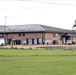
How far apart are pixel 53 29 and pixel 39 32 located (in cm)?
708

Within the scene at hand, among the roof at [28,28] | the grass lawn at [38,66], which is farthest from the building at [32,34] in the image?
the grass lawn at [38,66]

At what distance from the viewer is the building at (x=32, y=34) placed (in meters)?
105

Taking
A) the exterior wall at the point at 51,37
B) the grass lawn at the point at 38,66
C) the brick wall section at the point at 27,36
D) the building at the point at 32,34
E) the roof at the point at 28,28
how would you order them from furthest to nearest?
the roof at the point at 28,28 < the brick wall section at the point at 27,36 < the exterior wall at the point at 51,37 < the building at the point at 32,34 < the grass lawn at the point at 38,66

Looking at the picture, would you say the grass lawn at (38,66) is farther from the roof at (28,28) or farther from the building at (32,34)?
the roof at (28,28)

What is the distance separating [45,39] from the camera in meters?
105

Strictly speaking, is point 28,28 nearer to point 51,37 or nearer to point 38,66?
point 51,37

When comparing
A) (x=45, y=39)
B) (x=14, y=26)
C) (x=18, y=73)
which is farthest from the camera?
(x=14, y=26)

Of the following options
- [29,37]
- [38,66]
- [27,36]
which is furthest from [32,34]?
[38,66]

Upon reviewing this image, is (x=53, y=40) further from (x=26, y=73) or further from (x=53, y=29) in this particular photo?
(x=26, y=73)

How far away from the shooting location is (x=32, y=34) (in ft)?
349

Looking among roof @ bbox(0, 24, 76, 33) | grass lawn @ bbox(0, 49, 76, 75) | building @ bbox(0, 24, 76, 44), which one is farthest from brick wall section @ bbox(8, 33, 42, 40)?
grass lawn @ bbox(0, 49, 76, 75)

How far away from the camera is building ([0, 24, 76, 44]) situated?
105 meters

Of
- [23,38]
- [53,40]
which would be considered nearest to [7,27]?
[23,38]

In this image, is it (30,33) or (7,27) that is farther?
(7,27)
